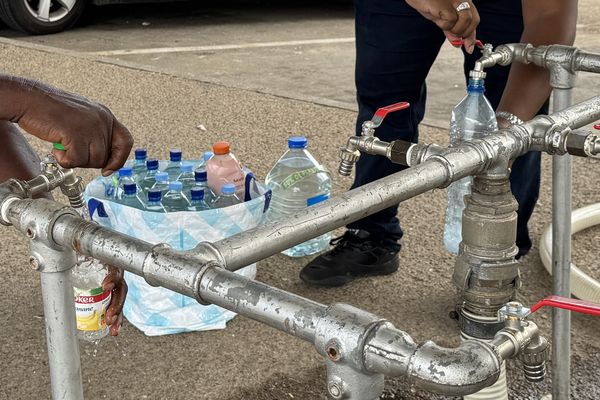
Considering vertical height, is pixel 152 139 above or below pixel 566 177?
below

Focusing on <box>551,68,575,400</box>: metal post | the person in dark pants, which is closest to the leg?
the person in dark pants

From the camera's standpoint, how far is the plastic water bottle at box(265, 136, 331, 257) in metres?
3.65

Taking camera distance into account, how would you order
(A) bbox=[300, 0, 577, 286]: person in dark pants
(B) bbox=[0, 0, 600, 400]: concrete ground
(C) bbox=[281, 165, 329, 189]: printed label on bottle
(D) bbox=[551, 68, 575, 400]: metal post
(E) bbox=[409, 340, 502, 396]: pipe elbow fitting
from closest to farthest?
(E) bbox=[409, 340, 502, 396]: pipe elbow fitting
(D) bbox=[551, 68, 575, 400]: metal post
(B) bbox=[0, 0, 600, 400]: concrete ground
(A) bbox=[300, 0, 577, 286]: person in dark pants
(C) bbox=[281, 165, 329, 189]: printed label on bottle

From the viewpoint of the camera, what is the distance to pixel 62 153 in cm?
144

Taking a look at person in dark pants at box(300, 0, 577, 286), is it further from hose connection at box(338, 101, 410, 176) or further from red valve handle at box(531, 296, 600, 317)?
red valve handle at box(531, 296, 600, 317)

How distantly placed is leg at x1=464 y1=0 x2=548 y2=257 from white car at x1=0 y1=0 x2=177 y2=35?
5.71m

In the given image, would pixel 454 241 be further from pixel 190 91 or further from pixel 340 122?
pixel 190 91

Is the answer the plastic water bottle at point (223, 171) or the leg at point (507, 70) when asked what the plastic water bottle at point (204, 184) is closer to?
the plastic water bottle at point (223, 171)

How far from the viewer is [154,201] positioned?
2867mm

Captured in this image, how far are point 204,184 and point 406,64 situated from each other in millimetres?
820

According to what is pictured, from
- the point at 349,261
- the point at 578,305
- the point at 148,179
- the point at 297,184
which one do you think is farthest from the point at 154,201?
the point at 578,305

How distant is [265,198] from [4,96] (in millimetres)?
1582

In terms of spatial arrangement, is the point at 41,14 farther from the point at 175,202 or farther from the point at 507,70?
the point at 507,70

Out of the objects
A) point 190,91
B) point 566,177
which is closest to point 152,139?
point 190,91
